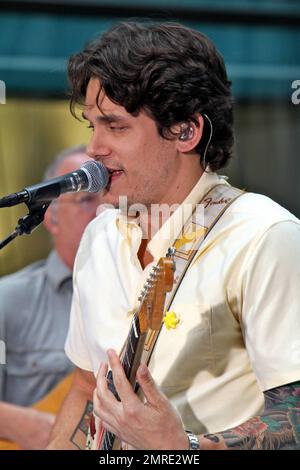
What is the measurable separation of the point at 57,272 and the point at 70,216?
0.27 meters

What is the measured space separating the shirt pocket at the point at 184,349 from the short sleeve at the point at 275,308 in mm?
133

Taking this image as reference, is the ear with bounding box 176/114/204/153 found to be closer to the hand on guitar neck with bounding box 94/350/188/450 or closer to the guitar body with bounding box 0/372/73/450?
the hand on guitar neck with bounding box 94/350/188/450

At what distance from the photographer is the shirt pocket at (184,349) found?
83.0 inches

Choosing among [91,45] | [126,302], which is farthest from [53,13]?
[126,302]

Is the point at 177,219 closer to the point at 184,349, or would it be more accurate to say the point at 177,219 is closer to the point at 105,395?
the point at 184,349

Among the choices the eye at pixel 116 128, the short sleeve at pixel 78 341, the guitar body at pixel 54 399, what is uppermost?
the eye at pixel 116 128

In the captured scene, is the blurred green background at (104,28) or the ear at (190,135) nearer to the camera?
the ear at (190,135)

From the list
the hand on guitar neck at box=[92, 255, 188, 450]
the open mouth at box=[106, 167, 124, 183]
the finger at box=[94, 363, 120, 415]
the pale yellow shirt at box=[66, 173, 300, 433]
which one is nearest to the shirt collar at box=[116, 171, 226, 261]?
the pale yellow shirt at box=[66, 173, 300, 433]

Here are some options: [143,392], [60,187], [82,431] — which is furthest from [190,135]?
[82,431]

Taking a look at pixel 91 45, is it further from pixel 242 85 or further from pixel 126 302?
pixel 242 85

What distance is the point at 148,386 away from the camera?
72.7 inches

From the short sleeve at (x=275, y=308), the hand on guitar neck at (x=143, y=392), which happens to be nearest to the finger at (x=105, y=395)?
the hand on guitar neck at (x=143, y=392)

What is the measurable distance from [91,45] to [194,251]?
2.19 ft

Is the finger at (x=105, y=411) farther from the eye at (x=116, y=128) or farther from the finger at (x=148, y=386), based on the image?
the eye at (x=116, y=128)
